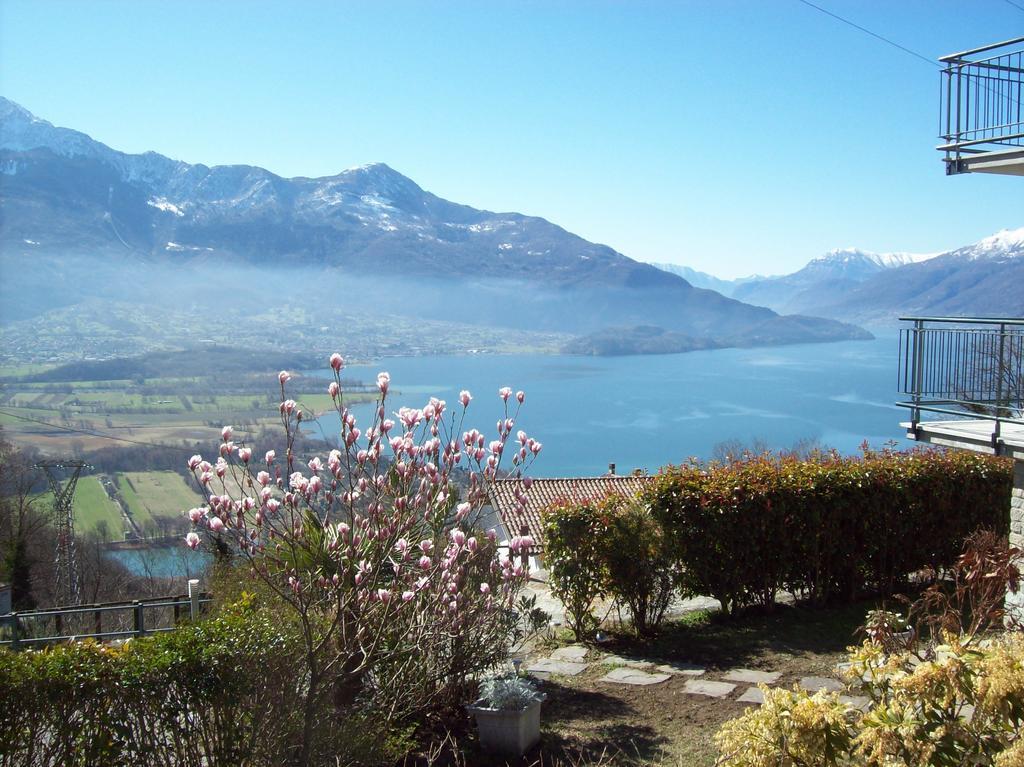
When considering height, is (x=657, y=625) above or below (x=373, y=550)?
below


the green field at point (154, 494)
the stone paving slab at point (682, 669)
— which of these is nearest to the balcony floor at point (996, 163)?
the stone paving slab at point (682, 669)

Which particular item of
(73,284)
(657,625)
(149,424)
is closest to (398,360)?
(149,424)

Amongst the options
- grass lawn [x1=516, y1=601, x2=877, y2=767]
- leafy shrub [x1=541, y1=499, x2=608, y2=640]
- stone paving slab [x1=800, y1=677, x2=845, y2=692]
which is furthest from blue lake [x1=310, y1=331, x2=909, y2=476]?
stone paving slab [x1=800, y1=677, x2=845, y2=692]

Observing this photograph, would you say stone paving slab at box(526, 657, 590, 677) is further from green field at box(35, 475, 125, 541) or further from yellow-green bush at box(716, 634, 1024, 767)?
green field at box(35, 475, 125, 541)

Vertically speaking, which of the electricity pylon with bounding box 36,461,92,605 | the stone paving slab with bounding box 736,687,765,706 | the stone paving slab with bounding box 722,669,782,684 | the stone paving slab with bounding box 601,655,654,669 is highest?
the stone paving slab with bounding box 736,687,765,706

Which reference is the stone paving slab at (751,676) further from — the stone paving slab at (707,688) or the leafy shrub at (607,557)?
the leafy shrub at (607,557)

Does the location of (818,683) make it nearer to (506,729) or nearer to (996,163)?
(506,729)

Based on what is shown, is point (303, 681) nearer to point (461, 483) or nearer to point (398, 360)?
point (461, 483)
